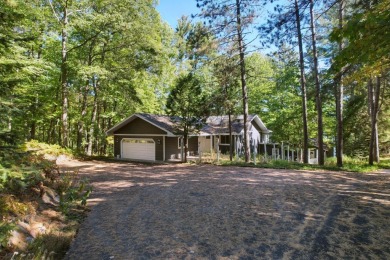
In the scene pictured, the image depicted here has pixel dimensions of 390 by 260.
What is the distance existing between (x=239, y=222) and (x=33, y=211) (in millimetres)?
4300

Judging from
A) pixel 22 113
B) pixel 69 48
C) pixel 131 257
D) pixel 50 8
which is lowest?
pixel 131 257

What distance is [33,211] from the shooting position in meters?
5.38

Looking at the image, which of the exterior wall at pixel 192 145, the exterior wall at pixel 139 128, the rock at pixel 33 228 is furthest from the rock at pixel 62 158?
the rock at pixel 33 228

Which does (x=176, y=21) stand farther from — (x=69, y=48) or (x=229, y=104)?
(x=229, y=104)

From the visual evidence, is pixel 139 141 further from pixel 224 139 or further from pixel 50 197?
pixel 50 197

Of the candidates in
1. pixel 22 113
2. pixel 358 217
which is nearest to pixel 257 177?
pixel 358 217

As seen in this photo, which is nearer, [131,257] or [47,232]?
[131,257]

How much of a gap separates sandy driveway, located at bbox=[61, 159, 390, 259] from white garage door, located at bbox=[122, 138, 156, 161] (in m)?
9.63

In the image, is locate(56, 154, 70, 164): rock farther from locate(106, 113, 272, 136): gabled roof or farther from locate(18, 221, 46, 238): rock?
locate(18, 221, 46, 238): rock

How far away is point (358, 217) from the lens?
18.3 ft

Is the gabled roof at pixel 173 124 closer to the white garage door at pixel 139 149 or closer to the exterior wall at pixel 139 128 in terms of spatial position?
the exterior wall at pixel 139 128

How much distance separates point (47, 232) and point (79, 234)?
0.57 metres

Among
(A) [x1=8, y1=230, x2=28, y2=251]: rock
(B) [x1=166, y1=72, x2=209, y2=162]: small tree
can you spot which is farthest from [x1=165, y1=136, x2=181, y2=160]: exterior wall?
(A) [x1=8, y1=230, x2=28, y2=251]: rock

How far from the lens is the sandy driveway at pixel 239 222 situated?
14.0ft
